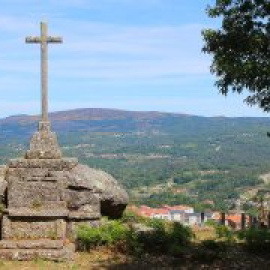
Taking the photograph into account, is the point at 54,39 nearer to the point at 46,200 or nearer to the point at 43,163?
the point at 43,163

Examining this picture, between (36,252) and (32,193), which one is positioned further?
(32,193)

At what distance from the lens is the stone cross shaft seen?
14.2 m

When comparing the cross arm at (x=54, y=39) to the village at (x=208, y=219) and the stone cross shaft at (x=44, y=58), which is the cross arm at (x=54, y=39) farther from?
the village at (x=208, y=219)

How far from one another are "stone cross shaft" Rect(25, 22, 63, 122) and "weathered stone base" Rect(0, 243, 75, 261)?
129 inches

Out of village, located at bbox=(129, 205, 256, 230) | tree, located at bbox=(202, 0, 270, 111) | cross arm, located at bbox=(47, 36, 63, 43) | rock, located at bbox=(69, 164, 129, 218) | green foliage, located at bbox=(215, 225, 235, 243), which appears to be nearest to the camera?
tree, located at bbox=(202, 0, 270, 111)

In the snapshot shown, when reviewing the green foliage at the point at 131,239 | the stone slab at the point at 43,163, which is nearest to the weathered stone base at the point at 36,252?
the green foliage at the point at 131,239

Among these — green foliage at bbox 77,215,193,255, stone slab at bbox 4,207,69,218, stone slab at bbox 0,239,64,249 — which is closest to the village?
green foliage at bbox 77,215,193,255

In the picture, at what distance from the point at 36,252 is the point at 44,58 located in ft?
16.2

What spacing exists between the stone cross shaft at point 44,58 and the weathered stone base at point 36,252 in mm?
3265

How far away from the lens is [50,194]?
1357cm

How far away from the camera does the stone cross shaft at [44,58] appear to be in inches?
561

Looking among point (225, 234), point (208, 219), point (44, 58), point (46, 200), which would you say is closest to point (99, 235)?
point (46, 200)

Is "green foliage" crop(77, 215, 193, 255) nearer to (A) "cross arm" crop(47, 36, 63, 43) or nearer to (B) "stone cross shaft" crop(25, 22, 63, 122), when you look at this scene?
(B) "stone cross shaft" crop(25, 22, 63, 122)

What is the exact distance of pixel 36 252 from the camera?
12.5 meters
